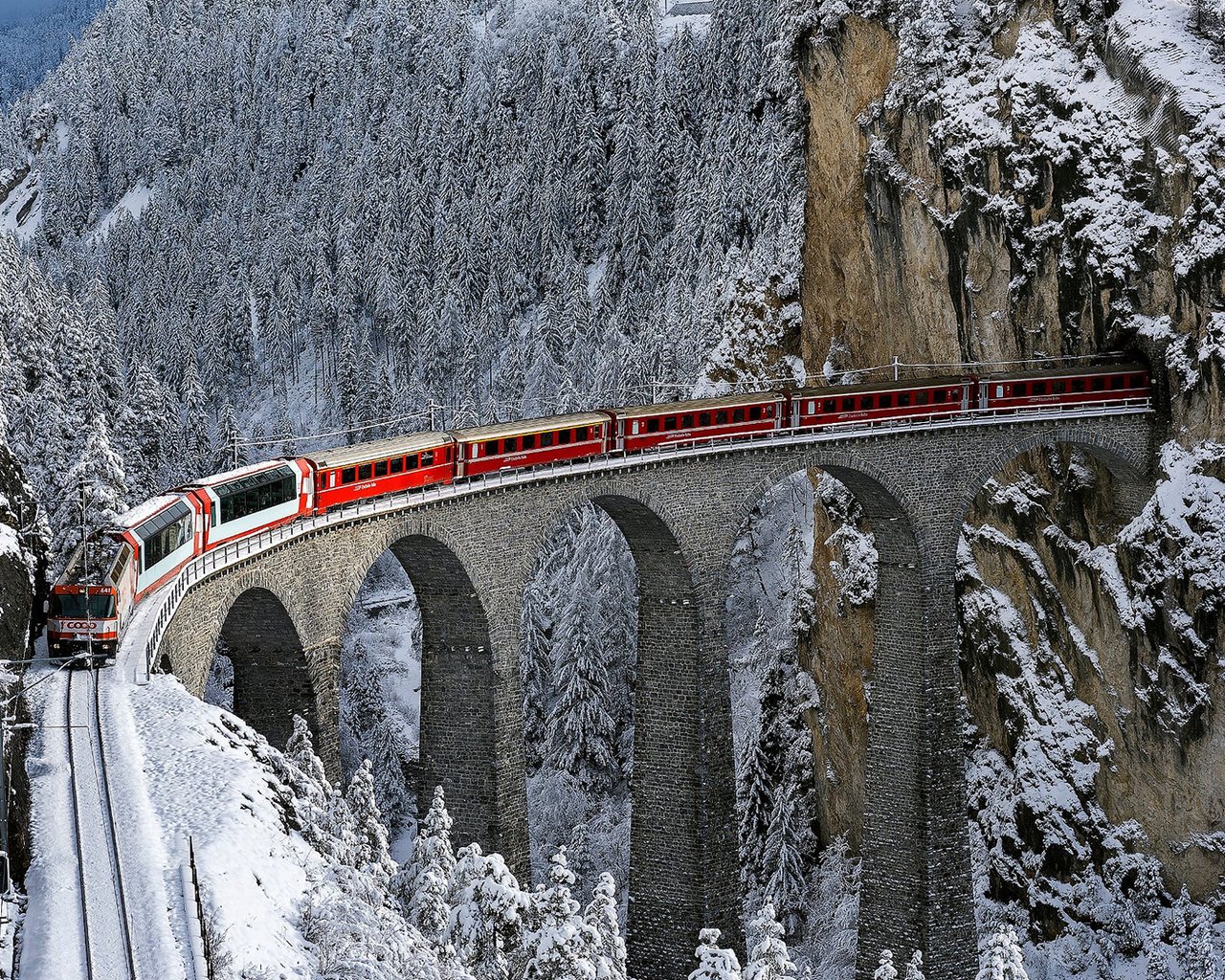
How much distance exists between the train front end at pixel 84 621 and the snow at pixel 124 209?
145128mm

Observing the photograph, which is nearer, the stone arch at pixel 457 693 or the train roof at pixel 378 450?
the train roof at pixel 378 450

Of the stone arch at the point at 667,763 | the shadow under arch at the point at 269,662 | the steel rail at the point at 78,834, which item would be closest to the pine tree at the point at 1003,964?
the stone arch at the point at 667,763

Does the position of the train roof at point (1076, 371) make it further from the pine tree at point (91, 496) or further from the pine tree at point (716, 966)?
the pine tree at point (91, 496)

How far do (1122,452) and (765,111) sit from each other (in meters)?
47.2

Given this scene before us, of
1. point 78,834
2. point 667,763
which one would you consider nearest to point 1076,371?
point 667,763

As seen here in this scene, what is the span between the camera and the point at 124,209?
557 feet

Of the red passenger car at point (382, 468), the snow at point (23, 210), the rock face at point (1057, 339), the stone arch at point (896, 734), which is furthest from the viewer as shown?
the snow at point (23, 210)

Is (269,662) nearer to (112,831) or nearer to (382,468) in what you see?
(382,468)

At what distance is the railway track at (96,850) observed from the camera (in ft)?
67.3

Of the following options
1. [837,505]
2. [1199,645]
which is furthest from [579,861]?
[1199,645]

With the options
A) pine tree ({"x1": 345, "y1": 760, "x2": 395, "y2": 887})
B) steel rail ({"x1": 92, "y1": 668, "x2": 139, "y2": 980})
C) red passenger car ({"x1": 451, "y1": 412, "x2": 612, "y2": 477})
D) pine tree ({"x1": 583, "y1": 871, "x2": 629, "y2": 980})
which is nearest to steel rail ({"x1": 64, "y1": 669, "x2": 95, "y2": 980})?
steel rail ({"x1": 92, "y1": 668, "x2": 139, "y2": 980})

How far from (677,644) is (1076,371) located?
17.7m

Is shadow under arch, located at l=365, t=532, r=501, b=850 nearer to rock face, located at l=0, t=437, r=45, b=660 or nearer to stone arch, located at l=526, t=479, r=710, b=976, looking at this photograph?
stone arch, located at l=526, t=479, r=710, b=976

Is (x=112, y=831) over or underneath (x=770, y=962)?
over
